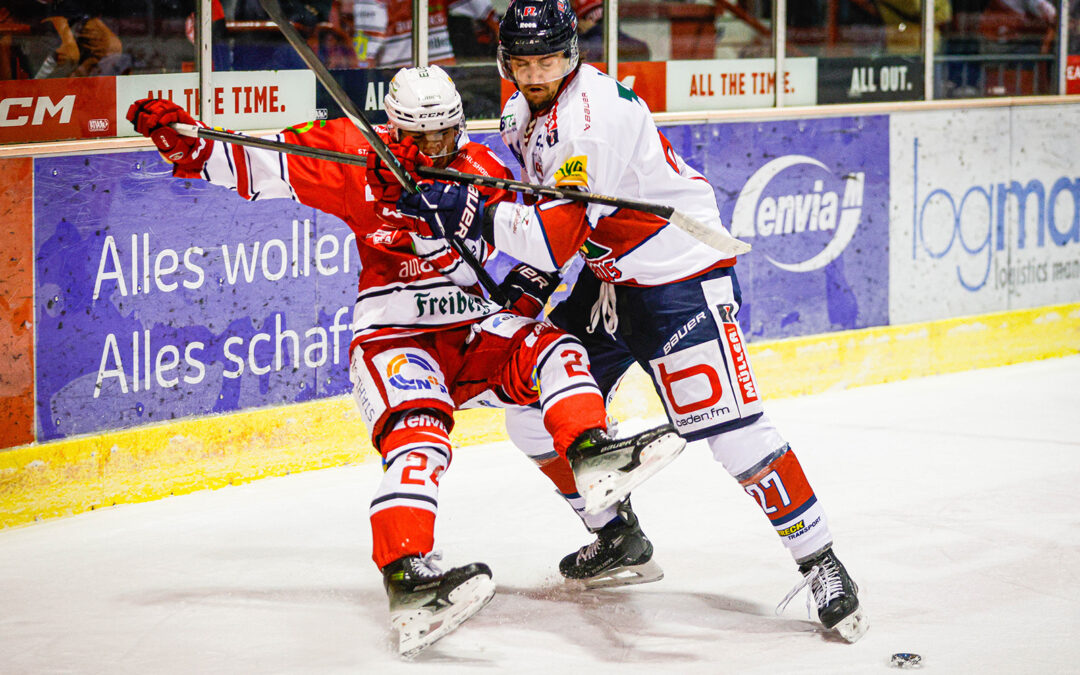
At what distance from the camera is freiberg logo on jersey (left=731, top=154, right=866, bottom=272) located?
5.48 metres

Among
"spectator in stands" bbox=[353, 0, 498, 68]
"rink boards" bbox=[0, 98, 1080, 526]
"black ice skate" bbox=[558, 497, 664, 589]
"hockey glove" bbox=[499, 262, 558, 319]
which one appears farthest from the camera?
"spectator in stands" bbox=[353, 0, 498, 68]

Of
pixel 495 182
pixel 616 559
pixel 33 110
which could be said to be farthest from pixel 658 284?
pixel 33 110

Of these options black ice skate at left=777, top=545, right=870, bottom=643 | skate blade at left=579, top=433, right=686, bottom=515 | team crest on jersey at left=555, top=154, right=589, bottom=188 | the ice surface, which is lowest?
the ice surface

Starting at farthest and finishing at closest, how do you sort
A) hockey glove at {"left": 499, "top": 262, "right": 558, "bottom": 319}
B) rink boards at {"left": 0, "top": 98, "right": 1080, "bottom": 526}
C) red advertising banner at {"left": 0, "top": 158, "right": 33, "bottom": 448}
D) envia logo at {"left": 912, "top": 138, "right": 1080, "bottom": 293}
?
envia logo at {"left": 912, "top": 138, "right": 1080, "bottom": 293}, rink boards at {"left": 0, "top": 98, "right": 1080, "bottom": 526}, red advertising banner at {"left": 0, "top": 158, "right": 33, "bottom": 448}, hockey glove at {"left": 499, "top": 262, "right": 558, "bottom": 319}

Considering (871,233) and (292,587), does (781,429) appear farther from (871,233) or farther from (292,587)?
(292,587)

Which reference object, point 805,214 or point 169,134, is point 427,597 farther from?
point 805,214

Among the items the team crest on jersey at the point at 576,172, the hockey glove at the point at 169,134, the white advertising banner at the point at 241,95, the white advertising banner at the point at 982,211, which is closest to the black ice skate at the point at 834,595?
the team crest on jersey at the point at 576,172

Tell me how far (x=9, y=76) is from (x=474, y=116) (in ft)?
5.38

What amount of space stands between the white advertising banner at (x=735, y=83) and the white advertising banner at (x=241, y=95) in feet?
5.09

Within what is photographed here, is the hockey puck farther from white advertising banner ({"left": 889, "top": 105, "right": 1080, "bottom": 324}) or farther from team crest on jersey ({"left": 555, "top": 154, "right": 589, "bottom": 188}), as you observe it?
white advertising banner ({"left": 889, "top": 105, "right": 1080, "bottom": 324})

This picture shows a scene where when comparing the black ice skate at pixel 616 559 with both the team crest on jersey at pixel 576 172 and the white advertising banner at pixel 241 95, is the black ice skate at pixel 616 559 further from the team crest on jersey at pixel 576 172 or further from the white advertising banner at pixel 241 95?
the white advertising banner at pixel 241 95

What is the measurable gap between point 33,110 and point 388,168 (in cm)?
160

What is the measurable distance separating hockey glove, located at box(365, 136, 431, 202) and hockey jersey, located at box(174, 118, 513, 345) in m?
0.04

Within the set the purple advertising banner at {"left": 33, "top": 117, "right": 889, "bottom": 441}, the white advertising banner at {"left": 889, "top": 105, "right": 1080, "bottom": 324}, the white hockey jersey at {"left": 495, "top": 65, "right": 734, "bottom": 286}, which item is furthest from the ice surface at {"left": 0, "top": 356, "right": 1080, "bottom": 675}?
the white advertising banner at {"left": 889, "top": 105, "right": 1080, "bottom": 324}
